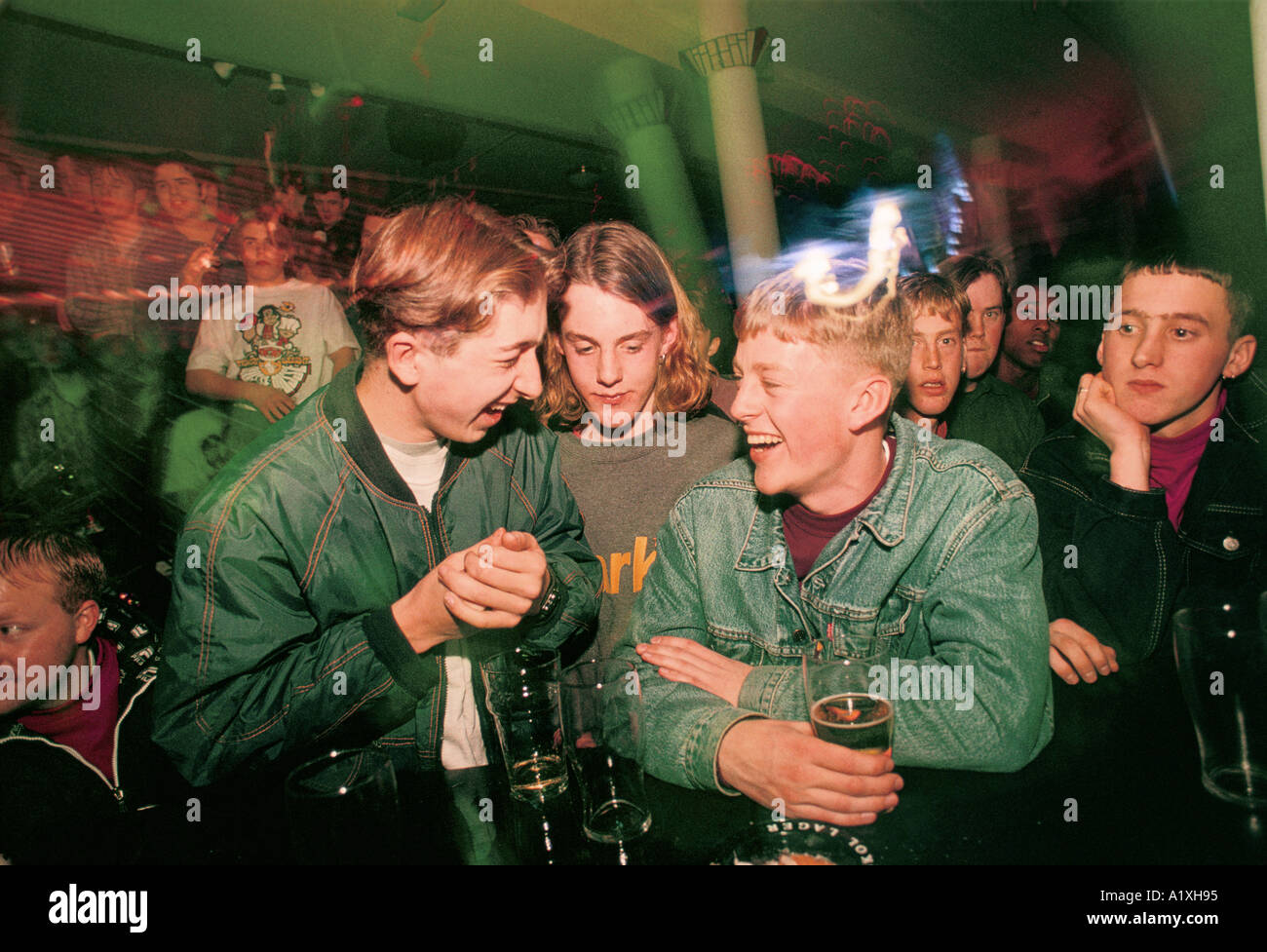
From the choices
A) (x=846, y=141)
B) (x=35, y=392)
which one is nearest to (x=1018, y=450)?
(x=846, y=141)

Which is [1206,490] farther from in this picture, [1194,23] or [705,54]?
[705,54]

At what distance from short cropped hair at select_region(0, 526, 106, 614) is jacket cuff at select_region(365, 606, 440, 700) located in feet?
3.84

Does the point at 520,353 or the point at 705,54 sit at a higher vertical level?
the point at 705,54

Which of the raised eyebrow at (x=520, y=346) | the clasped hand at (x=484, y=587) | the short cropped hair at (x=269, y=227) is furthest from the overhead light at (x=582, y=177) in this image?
the clasped hand at (x=484, y=587)

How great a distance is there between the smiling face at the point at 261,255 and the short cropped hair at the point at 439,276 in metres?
1.54

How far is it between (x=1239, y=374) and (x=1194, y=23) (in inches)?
60.1

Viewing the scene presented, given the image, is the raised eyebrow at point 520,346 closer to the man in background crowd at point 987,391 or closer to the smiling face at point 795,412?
the smiling face at point 795,412

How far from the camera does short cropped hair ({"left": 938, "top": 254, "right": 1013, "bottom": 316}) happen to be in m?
2.69

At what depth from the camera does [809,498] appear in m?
1.77

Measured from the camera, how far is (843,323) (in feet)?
5.41

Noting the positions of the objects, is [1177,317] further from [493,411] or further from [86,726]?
[86,726]

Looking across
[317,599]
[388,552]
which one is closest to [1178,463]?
[388,552]
